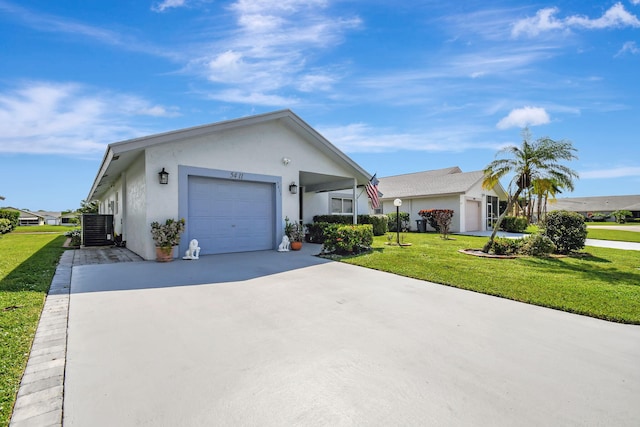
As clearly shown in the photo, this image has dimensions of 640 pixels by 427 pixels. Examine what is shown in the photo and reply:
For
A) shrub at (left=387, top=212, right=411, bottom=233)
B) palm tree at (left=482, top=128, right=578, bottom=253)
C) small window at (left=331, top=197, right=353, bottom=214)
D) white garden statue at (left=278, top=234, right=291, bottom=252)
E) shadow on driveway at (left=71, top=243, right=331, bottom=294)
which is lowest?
shadow on driveway at (left=71, top=243, right=331, bottom=294)

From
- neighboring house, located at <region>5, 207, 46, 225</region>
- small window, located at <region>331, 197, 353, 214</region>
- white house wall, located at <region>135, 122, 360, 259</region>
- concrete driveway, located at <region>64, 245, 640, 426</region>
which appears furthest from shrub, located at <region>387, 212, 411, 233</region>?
neighboring house, located at <region>5, 207, 46, 225</region>

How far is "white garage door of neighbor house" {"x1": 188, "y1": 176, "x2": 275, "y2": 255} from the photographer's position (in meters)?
9.49

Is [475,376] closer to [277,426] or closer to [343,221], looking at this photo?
[277,426]

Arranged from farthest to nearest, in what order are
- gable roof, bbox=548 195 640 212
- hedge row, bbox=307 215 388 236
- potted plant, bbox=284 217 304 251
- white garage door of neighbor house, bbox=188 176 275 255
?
1. gable roof, bbox=548 195 640 212
2. hedge row, bbox=307 215 388 236
3. potted plant, bbox=284 217 304 251
4. white garage door of neighbor house, bbox=188 176 275 255

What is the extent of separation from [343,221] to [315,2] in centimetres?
970

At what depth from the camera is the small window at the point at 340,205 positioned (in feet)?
58.0

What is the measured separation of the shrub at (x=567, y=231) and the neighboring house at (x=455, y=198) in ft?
31.5

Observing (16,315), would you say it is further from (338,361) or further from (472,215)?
(472,215)

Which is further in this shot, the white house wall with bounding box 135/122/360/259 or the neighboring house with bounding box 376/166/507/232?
the neighboring house with bounding box 376/166/507/232

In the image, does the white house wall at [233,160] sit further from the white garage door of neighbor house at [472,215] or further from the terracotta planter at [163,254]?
the white garage door of neighbor house at [472,215]

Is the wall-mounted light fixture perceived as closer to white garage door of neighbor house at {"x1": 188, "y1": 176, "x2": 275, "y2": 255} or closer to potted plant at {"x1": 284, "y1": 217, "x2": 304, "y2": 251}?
white garage door of neighbor house at {"x1": 188, "y1": 176, "x2": 275, "y2": 255}

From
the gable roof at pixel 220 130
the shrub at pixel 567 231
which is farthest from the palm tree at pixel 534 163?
the gable roof at pixel 220 130

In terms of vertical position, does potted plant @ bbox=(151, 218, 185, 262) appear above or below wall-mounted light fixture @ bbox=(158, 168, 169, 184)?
below

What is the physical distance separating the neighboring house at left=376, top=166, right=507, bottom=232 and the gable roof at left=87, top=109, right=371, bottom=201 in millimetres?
9349
